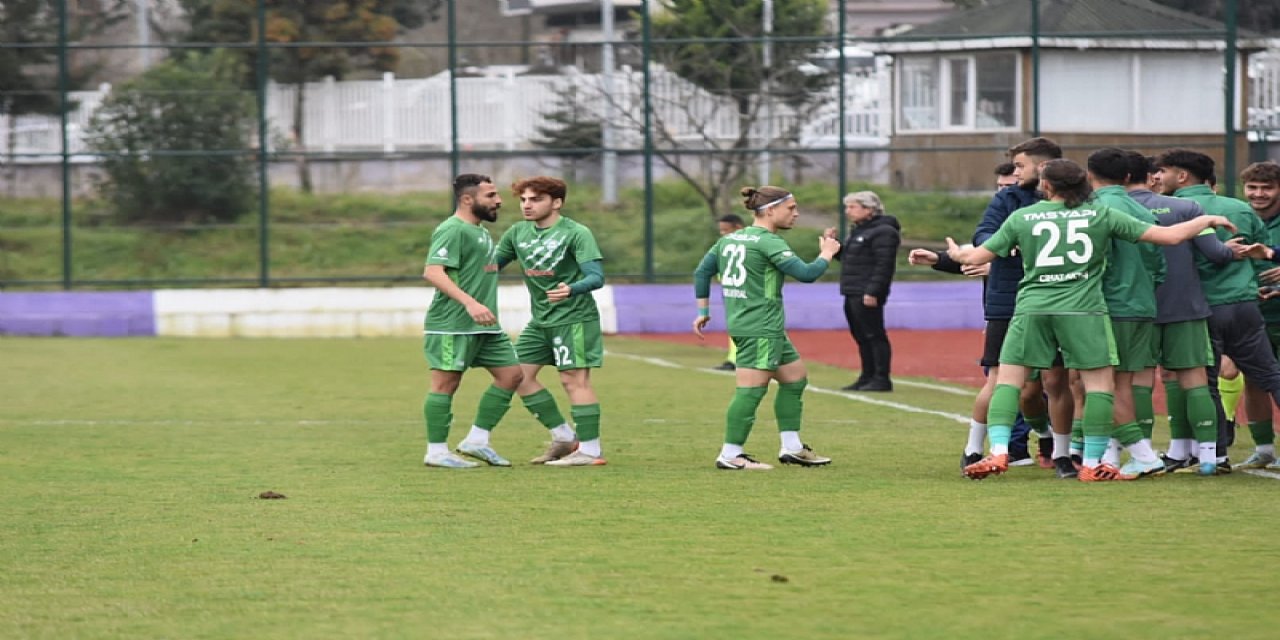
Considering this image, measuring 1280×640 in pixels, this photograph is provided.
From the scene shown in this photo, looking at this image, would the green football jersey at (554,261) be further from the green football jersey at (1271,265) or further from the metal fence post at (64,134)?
the metal fence post at (64,134)

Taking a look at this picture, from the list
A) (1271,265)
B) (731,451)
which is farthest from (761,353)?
(1271,265)

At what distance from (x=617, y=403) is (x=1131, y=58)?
45.9ft

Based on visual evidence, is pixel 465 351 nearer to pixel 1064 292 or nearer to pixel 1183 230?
pixel 1064 292

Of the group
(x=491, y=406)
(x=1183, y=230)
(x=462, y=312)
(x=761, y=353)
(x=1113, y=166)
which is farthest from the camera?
(x=491, y=406)

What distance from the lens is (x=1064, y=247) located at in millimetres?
9227

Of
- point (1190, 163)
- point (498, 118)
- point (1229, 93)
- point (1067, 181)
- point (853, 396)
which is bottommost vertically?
point (853, 396)

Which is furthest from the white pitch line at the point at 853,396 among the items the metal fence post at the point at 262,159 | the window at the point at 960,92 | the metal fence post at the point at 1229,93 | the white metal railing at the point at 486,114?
the metal fence post at the point at 1229,93

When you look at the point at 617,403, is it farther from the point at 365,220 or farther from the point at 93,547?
the point at 365,220

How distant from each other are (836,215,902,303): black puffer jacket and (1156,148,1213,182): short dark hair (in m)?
6.13

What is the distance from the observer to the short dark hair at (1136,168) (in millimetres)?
9742

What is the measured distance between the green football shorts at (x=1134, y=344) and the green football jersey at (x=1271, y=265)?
1121mm

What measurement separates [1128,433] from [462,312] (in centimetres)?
370

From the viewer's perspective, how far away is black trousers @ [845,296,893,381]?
16.5 meters

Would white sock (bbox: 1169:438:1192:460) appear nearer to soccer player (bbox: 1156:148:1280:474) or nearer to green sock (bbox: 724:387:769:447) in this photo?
soccer player (bbox: 1156:148:1280:474)
